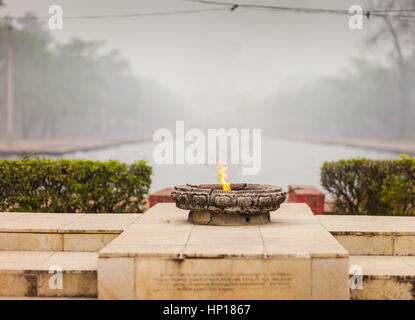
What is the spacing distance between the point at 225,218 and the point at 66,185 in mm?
2874

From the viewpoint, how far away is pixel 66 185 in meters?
7.23

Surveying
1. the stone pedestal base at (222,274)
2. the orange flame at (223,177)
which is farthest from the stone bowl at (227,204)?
the stone pedestal base at (222,274)

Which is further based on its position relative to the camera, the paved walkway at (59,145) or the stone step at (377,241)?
the paved walkway at (59,145)

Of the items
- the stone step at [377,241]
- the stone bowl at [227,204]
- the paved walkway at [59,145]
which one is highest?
the paved walkway at [59,145]

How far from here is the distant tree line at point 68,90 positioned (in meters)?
33.8

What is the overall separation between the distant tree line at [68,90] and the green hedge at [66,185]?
80.4 ft

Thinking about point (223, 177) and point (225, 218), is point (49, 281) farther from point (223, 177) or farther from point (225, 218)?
point (223, 177)

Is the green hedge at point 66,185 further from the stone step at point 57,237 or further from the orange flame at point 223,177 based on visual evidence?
the orange flame at point 223,177

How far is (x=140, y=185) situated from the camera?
24.2ft

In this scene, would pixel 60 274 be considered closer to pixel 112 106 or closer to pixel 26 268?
pixel 26 268

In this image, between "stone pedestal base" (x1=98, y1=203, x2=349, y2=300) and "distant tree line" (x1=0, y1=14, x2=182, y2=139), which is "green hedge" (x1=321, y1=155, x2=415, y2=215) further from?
"distant tree line" (x1=0, y1=14, x2=182, y2=139)

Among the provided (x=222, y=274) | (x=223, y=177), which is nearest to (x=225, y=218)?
(x=223, y=177)

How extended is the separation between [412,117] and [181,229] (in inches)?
1276

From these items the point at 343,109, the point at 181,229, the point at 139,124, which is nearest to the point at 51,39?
the point at 139,124
